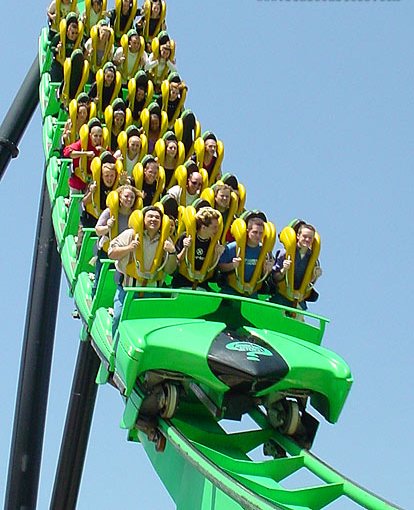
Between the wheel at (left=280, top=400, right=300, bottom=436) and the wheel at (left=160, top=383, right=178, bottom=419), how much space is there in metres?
0.53

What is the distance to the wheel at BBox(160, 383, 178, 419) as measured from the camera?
411 cm

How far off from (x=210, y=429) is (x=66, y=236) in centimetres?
277

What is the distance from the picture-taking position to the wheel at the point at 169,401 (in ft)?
13.5

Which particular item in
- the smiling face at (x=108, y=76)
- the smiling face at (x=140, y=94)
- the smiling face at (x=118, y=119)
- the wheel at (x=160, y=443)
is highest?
the smiling face at (x=108, y=76)

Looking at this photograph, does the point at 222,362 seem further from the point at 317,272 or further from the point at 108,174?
the point at 108,174

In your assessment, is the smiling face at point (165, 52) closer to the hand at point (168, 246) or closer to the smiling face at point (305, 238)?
the smiling face at point (305, 238)

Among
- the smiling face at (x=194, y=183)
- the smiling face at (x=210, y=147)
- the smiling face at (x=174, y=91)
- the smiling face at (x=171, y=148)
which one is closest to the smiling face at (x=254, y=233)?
the smiling face at (x=194, y=183)

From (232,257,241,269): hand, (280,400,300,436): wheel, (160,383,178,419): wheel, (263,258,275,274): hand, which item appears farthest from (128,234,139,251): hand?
(280,400,300,436): wheel

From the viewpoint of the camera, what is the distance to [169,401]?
162 inches

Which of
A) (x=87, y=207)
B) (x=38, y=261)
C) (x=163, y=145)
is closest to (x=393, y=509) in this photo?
(x=87, y=207)

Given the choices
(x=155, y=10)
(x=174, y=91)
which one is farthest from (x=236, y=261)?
(x=155, y=10)

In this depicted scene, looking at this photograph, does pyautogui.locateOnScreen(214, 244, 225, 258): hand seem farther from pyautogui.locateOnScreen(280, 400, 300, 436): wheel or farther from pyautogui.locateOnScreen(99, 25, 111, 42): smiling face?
pyautogui.locateOnScreen(99, 25, 111, 42): smiling face

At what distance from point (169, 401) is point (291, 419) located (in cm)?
57

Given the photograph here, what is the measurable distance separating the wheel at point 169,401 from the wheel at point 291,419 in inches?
20.8
